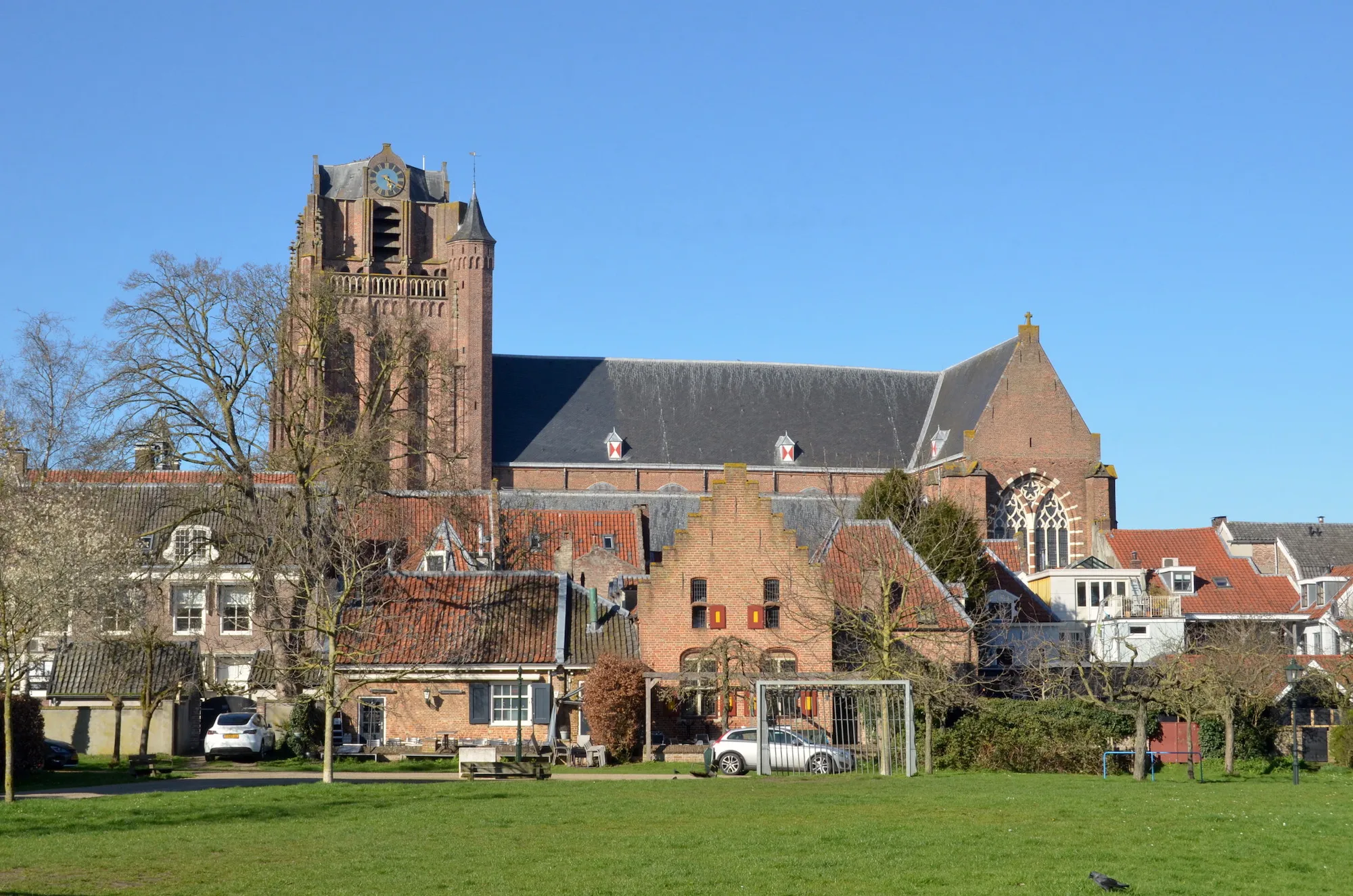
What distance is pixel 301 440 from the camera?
39000 mm

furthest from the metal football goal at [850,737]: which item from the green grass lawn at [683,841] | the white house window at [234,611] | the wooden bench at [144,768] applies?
the white house window at [234,611]

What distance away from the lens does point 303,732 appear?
113ft

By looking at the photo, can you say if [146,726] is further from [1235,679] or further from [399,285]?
[399,285]

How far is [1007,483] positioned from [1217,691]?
33.9 metres

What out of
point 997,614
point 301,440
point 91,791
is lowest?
point 91,791

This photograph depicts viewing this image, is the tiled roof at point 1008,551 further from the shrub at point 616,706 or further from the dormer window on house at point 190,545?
the dormer window on house at point 190,545

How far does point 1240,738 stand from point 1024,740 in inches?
388

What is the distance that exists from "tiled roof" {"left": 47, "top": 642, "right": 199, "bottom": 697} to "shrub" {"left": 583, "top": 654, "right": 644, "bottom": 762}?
10.4 m

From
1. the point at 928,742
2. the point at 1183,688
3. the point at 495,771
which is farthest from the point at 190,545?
the point at 1183,688

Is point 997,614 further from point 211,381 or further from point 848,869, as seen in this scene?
point 848,869

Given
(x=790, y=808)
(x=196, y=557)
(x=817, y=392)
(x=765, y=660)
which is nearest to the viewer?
(x=790, y=808)

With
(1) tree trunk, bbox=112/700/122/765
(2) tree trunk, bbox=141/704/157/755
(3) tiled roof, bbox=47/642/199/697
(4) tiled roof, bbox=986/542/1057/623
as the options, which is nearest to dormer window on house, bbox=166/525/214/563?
(3) tiled roof, bbox=47/642/199/697

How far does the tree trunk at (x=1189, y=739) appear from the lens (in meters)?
30.0

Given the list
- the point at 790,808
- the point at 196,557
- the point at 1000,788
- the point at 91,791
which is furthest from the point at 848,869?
the point at 196,557
